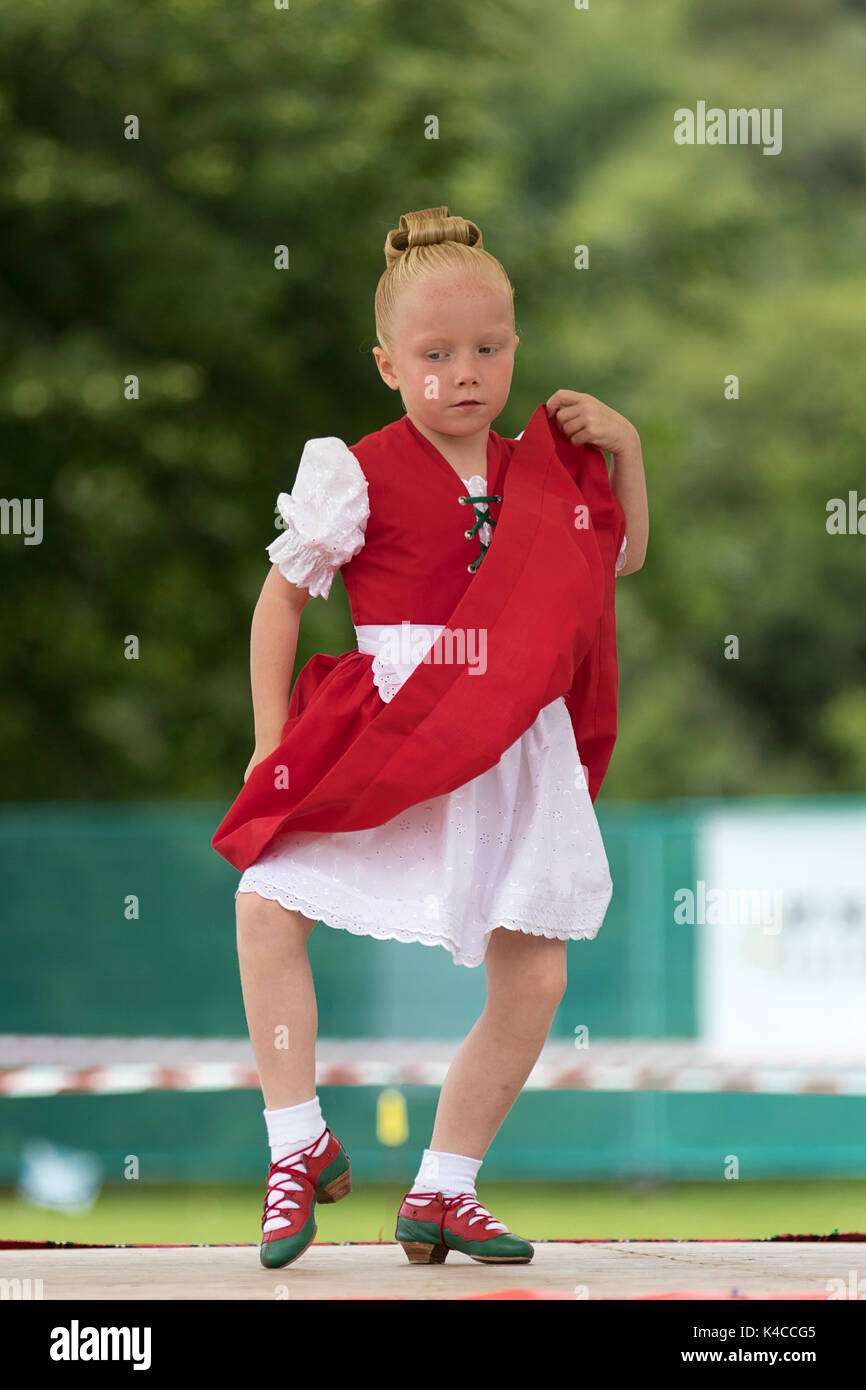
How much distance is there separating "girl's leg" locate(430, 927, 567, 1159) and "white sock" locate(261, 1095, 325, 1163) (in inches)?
9.8

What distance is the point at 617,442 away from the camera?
10.6 ft

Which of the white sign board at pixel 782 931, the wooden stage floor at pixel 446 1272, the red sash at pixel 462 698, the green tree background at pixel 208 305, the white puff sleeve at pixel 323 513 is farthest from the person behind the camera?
the green tree background at pixel 208 305

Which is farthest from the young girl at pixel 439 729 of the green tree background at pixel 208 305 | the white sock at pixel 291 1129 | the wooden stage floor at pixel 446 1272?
the green tree background at pixel 208 305

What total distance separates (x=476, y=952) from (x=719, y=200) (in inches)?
454

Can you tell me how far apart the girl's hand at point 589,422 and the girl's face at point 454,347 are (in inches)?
6.7

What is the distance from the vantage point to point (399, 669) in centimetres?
301

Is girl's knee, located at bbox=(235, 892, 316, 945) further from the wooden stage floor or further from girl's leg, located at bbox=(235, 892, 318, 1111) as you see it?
the wooden stage floor

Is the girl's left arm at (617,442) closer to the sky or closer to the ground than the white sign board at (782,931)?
closer to the sky

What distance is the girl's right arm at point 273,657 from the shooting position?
10.1 ft

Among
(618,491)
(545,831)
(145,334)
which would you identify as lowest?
(545,831)

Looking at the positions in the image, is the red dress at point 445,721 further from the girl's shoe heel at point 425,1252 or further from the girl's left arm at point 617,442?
the girl's shoe heel at point 425,1252

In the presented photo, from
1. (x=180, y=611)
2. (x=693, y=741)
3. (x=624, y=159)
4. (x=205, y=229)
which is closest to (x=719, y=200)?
(x=205, y=229)

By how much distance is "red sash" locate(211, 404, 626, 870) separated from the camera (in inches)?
113

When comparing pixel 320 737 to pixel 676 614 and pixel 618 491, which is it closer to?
pixel 618 491
